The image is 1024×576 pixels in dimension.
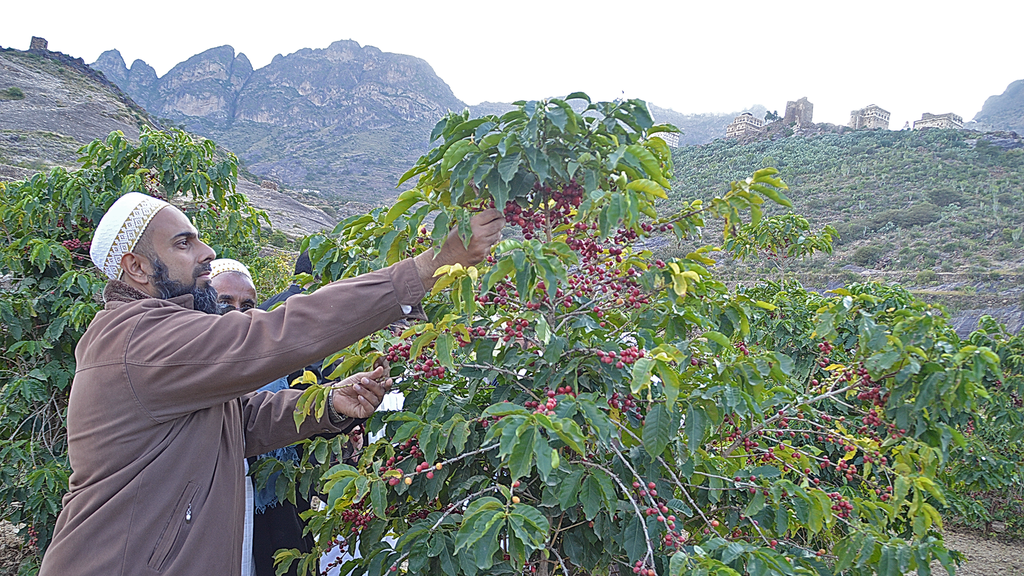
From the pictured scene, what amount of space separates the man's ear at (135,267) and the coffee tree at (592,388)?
53 cm

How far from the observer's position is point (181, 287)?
1.69 metres

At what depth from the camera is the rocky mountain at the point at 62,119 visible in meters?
24.3

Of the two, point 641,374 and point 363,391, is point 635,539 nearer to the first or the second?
point 641,374

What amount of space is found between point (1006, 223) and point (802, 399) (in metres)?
28.1

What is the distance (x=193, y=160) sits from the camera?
4.13 metres

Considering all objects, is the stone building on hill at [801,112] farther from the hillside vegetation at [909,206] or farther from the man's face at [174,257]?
the man's face at [174,257]

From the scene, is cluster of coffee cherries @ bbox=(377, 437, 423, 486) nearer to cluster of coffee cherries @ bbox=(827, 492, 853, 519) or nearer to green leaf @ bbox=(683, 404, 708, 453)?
green leaf @ bbox=(683, 404, 708, 453)

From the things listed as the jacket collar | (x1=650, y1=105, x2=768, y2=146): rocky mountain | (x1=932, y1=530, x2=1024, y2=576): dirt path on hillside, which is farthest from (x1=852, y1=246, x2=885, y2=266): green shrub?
(x1=650, y1=105, x2=768, y2=146): rocky mountain

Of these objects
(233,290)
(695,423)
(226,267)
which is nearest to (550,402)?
(695,423)

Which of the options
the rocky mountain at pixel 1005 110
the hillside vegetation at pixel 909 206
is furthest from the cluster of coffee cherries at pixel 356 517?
the rocky mountain at pixel 1005 110

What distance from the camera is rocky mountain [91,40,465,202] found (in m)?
61.6

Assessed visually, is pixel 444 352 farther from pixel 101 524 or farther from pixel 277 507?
pixel 277 507

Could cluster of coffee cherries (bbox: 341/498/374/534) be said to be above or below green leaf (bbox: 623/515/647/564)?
below

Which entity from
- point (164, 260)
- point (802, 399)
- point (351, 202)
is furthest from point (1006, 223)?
point (351, 202)
